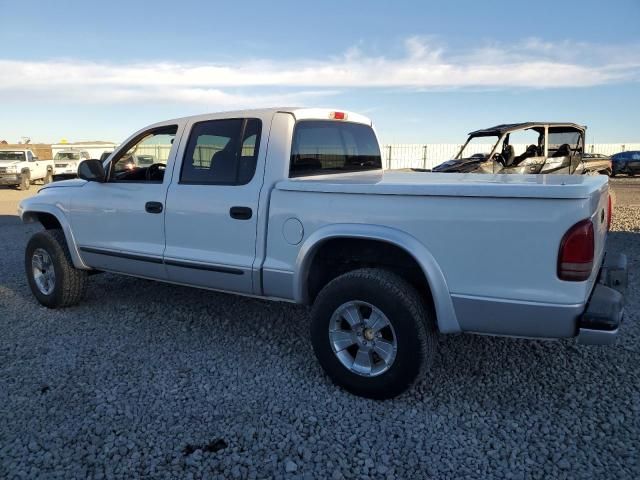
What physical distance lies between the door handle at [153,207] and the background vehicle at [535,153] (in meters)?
8.92

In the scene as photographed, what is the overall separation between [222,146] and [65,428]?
7.13 feet

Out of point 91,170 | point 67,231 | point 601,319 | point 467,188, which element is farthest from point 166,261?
point 601,319

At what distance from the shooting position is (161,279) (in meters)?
4.20

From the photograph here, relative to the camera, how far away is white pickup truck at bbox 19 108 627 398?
8.53 feet

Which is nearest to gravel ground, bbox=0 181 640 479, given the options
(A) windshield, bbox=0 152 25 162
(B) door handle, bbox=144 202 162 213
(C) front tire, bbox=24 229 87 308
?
(C) front tire, bbox=24 229 87 308

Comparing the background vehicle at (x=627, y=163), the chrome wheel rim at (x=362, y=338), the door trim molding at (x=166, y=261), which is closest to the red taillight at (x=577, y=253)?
the chrome wheel rim at (x=362, y=338)

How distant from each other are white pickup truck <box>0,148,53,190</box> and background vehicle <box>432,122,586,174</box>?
1706 centimetres

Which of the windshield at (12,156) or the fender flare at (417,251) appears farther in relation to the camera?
the windshield at (12,156)

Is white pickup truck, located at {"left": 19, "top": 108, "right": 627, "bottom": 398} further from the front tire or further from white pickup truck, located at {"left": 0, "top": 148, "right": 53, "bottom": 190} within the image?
white pickup truck, located at {"left": 0, "top": 148, "right": 53, "bottom": 190}

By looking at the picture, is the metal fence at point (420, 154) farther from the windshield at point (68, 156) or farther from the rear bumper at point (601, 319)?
the rear bumper at point (601, 319)

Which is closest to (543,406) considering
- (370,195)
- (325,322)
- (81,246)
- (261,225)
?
(325,322)

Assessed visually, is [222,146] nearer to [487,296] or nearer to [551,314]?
[487,296]

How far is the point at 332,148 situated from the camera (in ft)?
13.8

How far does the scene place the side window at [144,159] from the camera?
4.43 metres
